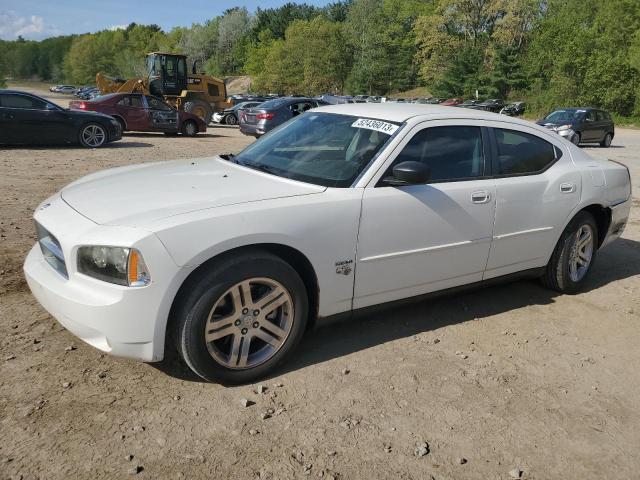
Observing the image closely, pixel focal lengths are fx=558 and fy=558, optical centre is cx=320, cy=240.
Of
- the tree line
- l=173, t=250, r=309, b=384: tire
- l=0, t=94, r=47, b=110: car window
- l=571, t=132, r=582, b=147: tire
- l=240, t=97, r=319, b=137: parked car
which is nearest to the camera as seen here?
l=173, t=250, r=309, b=384: tire

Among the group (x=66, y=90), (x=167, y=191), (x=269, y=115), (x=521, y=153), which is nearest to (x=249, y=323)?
(x=167, y=191)

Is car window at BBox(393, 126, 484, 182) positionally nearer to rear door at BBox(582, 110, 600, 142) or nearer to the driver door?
the driver door

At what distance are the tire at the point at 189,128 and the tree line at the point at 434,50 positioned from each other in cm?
1072

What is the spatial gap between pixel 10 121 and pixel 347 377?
12.2 meters

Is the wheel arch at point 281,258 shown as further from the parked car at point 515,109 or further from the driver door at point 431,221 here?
the parked car at point 515,109

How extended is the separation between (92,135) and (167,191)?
467 inches

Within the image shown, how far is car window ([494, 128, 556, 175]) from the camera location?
422cm

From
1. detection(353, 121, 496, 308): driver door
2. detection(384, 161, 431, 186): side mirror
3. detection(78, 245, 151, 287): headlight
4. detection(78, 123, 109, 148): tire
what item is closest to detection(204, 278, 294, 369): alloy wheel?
detection(78, 245, 151, 287): headlight

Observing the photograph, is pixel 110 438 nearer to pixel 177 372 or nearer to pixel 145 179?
pixel 177 372

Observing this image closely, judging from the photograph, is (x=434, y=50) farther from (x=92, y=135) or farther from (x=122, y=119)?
(x=92, y=135)

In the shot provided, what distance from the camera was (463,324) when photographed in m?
4.16

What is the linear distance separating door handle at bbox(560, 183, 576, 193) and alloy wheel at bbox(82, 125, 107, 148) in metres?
12.2

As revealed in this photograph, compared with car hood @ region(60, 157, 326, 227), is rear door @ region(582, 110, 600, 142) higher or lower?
lower

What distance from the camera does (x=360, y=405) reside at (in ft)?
9.89
